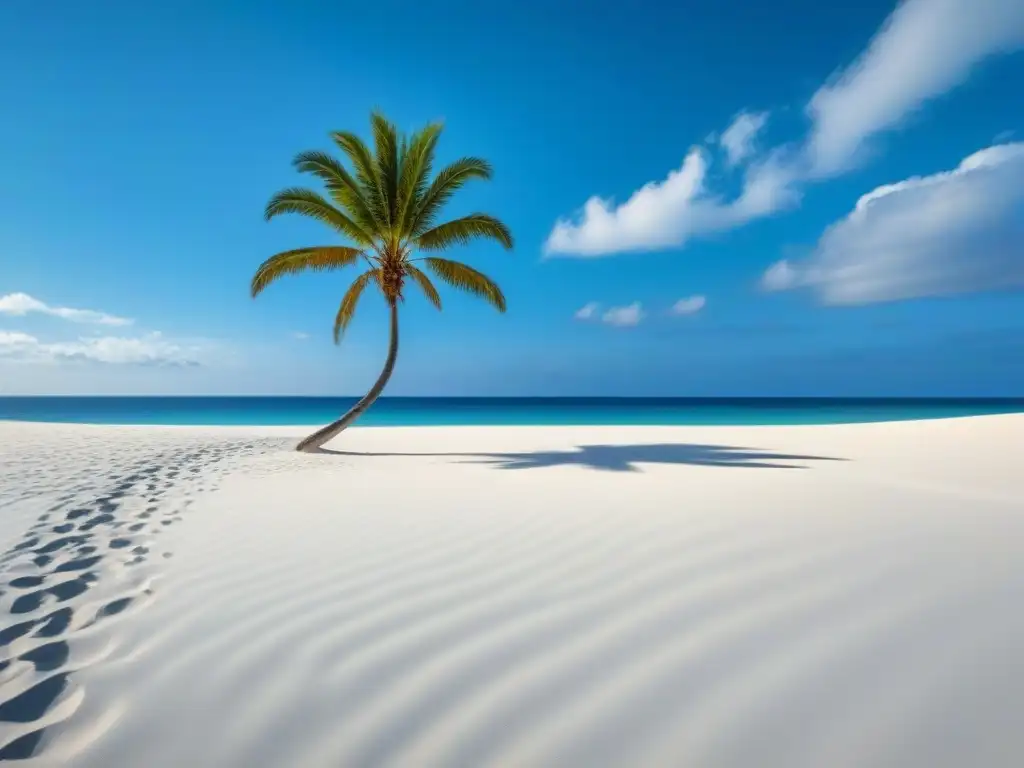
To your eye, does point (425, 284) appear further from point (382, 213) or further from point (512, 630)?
point (512, 630)

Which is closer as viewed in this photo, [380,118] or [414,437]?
[380,118]

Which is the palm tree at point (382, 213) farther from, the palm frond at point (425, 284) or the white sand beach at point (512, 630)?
the white sand beach at point (512, 630)

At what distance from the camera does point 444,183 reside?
9.80 metres

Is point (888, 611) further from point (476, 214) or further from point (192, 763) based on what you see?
point (476, 214)

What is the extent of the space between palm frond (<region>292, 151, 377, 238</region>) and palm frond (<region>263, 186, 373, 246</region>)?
0.19 metres

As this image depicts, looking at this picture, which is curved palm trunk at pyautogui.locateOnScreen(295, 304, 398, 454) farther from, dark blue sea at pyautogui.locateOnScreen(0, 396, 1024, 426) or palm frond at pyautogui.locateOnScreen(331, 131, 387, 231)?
dark blue sea at pyautogui.locateOnScreen(0, 396, 1024, 426)

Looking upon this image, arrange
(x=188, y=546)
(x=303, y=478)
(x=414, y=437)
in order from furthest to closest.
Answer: (x=414, y=437), (x=303, y=478), (x=188, y=546)

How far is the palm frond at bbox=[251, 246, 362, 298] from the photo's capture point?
941 centimetres

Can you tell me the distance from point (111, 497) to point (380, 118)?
320 inches

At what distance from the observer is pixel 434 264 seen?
10.2 meters

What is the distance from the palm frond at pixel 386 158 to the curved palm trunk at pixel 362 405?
207 centimetres

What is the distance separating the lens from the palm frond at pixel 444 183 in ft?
32.0

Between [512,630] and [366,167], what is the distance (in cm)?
962

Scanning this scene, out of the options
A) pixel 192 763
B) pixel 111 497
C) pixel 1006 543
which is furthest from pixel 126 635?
pixel 1006 543
